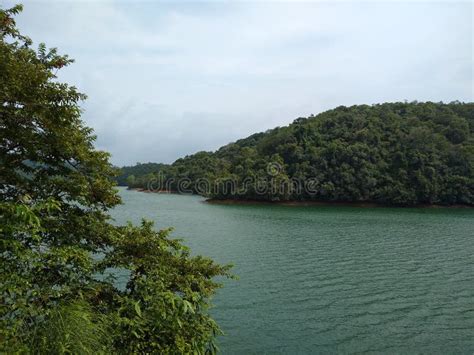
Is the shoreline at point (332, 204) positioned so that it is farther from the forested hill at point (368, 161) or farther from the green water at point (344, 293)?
the green water at point (344, 293)

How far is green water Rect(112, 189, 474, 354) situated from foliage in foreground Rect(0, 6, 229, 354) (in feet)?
15.1

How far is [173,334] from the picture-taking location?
5.08 metres

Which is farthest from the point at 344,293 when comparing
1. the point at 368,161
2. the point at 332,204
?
the point at 368,161

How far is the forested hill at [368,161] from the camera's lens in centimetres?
6088

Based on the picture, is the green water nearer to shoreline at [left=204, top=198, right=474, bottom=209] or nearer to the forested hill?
shoreline at [left=204, top=198, right=474, bottom=209]

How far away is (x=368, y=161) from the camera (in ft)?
216

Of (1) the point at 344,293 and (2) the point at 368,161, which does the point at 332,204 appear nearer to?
(2) the point at 368,161

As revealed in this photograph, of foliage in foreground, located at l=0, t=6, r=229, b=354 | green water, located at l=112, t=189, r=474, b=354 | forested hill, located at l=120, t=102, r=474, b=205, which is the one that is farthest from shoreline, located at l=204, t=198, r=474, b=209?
foliage in foreground, located at l=0, t=6, r=229, b=354

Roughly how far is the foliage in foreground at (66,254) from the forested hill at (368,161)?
57083 mm

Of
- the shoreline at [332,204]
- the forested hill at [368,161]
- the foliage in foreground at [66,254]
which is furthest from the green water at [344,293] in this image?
the forested hill at [368,161]

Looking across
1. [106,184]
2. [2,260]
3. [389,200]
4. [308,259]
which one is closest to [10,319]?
[2,260]

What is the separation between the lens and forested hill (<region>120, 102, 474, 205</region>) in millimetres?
60875

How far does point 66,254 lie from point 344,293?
12.0 meters

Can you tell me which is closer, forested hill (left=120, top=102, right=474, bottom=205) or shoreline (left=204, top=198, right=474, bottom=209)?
shoreline (left=204, top=198, right=474, bottom=209)
